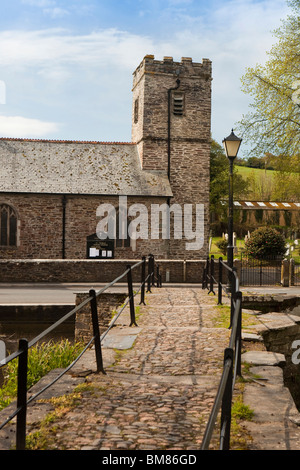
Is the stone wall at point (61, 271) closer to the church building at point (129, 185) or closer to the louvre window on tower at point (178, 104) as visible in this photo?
the church building at point (129, 185)

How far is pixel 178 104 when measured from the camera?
91.8ft

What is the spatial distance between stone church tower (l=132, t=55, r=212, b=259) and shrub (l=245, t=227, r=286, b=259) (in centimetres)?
263

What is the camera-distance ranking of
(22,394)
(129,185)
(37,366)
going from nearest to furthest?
1. (22,394)
2. (37,366)
3. (129,185)

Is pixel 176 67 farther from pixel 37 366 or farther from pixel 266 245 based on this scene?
pixel 37 366

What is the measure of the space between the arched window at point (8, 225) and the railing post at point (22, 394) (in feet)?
73.9

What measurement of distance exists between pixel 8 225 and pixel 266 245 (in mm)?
13718

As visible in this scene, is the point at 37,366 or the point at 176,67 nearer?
the point at 37,366

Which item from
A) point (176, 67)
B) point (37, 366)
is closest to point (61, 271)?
point (37, 366)

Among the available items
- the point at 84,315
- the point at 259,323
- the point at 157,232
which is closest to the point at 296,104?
the point at 157,232

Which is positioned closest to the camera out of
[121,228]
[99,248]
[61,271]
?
[61,271]

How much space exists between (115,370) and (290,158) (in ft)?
69.8

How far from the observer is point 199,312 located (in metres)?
9.79

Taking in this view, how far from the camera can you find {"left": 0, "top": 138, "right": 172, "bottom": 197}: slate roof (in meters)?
25.5
